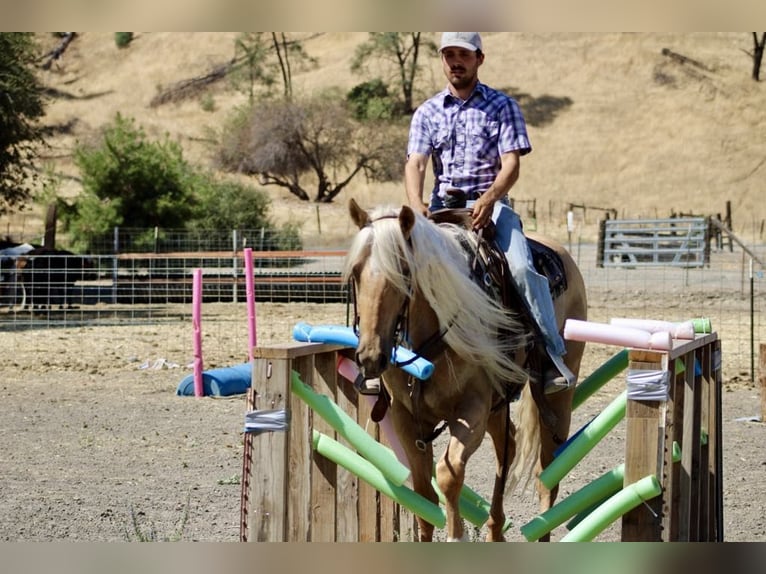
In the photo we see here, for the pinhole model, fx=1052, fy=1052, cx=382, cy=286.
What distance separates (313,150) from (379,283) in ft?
150

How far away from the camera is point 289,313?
19.0m

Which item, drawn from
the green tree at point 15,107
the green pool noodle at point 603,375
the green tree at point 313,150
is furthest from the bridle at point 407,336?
the green tree at point 313,150

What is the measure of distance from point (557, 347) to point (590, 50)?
60.9m

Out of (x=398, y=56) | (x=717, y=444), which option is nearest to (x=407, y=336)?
(x=717, y=444)

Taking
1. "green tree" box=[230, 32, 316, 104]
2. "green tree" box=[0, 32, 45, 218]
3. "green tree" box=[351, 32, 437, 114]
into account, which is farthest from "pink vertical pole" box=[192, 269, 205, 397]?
"green tree" box=[230, 32, 316, 104]

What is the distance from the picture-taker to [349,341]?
4.57m

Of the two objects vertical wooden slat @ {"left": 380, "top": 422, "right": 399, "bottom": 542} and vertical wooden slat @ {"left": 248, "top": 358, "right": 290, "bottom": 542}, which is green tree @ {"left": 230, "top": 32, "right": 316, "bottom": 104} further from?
vertical wooden slat @ {"left": 248, "top": 358, "right": 290, "bottom": 542}

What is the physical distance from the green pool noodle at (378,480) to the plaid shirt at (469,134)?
4.48 feet

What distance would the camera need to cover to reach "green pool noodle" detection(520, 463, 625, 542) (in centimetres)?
466

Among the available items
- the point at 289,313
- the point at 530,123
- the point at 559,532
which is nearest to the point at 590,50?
the point at 530,123

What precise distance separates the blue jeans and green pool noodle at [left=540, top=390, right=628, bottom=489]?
0.51 metres

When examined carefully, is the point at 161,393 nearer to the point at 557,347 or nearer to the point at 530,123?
the point at 557,347

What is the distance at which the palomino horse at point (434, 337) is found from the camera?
4.27 metres

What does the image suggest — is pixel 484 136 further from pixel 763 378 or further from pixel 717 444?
pixel 763 378
